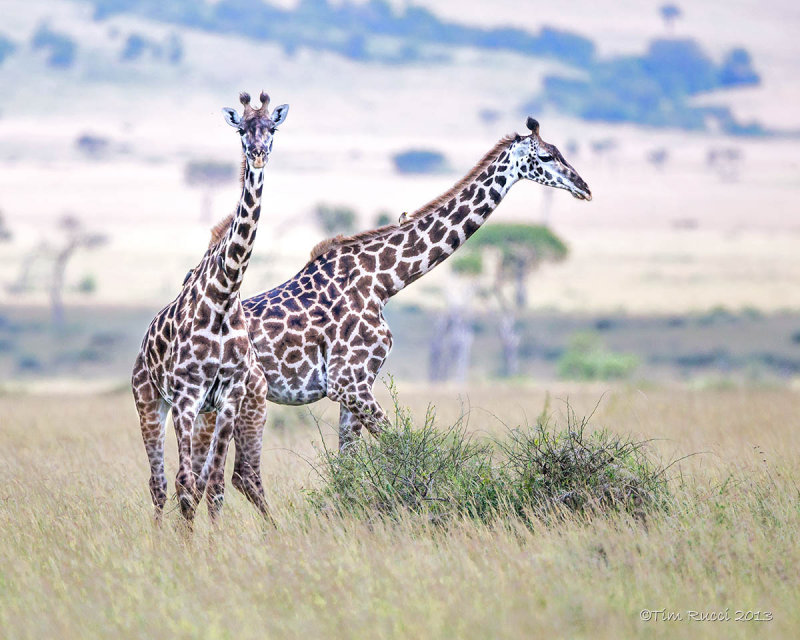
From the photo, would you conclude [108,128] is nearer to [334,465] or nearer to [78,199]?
[78,199]

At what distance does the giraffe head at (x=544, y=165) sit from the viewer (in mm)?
9375

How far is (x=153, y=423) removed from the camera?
8508 millimetres

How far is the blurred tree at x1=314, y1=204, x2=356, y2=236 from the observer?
56000mm

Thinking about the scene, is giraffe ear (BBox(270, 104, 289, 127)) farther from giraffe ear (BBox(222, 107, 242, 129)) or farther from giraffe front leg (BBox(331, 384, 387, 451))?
giraffe front leg (BBox(331, 384, 387, 451))

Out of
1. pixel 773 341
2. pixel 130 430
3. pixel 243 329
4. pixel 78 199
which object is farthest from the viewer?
pixel 78 199

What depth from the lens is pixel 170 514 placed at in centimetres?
813

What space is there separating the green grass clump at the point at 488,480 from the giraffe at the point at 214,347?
0.77 m

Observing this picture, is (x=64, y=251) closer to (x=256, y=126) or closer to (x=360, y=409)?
(x=360, y=409)

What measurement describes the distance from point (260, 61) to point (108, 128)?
24805mm

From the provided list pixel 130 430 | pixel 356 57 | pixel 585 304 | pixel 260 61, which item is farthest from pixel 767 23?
pixel 130 430

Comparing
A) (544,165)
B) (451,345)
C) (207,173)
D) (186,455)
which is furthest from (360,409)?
(207,173)

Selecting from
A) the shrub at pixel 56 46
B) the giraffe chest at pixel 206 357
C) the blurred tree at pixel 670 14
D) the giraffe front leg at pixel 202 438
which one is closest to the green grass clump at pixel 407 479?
the giraffe front leg at pixel 202 438

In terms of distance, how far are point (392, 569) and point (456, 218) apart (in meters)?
3.78

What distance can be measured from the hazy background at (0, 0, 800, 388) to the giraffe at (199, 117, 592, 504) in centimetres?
1679
